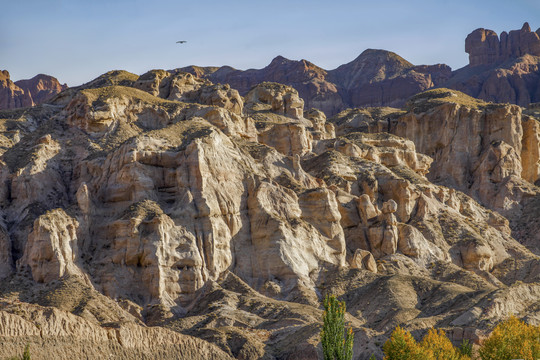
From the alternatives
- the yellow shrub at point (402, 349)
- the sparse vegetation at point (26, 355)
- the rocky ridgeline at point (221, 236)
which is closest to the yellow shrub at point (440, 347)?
the yellow shrub at point (402, 349)

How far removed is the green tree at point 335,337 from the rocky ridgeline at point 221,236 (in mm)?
8576

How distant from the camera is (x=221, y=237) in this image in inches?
4774

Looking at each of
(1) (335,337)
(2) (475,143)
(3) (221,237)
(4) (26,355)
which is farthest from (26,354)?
(2) (475,143)

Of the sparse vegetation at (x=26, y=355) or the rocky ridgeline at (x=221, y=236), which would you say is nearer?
the sparse vegetation at (x=26, y=355)

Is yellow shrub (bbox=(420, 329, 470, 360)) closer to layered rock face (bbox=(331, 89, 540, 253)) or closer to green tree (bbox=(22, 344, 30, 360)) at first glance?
green tree (bbox=(22, 344, 30, 360))

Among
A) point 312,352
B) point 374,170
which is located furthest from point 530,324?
point 374,170

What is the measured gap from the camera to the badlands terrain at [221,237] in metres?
103

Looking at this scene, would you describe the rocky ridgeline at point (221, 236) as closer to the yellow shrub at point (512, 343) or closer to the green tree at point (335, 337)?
the yellow shrub at point (512, 343)

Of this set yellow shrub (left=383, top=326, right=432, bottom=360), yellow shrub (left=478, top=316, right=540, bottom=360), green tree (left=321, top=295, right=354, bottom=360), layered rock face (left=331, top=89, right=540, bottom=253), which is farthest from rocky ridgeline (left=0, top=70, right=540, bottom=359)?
layered rock face (left=331, top=89, right=540, bottom=253)

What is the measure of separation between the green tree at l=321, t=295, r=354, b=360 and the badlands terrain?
7888 millimetres

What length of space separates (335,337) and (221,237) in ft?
110

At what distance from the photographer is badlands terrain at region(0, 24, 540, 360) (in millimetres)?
102625

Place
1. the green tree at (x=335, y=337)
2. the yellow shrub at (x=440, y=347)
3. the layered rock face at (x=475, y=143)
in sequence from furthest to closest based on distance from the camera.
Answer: the layered rock face at (x=475, y=143) < the yellow shrub at (x=440, y=347) < the green tree at (x=335, y=337)

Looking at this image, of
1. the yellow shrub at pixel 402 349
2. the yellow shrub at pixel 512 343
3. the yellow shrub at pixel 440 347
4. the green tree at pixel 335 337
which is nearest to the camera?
the green tree at pixel 335 337
